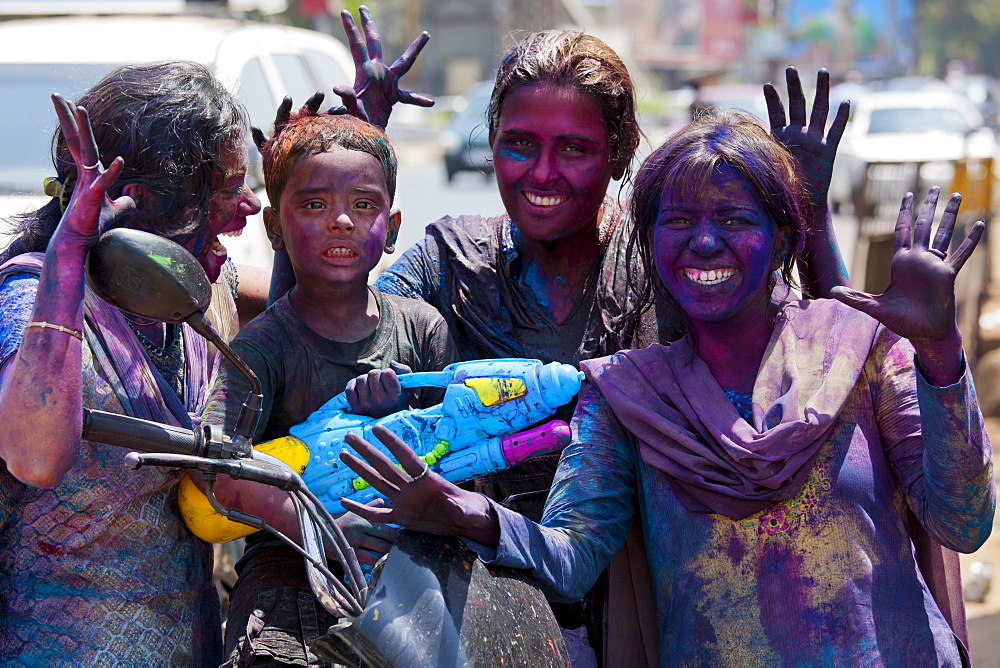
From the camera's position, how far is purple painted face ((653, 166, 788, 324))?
2309mm

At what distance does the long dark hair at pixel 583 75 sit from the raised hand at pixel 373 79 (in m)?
0.33

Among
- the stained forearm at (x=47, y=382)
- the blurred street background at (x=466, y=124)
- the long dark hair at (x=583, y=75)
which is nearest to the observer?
the stained forearm at (x=47, y=382)

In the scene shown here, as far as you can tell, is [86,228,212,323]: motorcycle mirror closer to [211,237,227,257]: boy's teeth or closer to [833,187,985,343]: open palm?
[211,237,227,257]: boy's teeth

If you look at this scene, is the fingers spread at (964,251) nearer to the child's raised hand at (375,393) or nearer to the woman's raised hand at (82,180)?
the child's raised hand at (375,393)

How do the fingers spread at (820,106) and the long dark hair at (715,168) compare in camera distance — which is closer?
the long dark hair at (715,168)

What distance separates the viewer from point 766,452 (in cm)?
216

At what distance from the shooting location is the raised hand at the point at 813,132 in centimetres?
278

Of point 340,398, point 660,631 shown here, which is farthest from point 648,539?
point 340,398

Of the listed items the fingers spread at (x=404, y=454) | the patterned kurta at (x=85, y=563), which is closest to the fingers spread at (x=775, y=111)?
the fingers spread at (x=404, y=454)

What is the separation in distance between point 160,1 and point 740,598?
7046 millimetres

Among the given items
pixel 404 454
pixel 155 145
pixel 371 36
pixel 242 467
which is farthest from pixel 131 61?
pixel 404 454

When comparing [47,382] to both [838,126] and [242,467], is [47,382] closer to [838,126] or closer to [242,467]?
[242,467]

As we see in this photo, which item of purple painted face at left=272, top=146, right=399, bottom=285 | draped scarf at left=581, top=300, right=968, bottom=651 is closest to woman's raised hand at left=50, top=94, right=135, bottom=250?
purple painted face at left=272, top=146, right=399, bottom=285

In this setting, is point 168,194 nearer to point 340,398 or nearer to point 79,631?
point 340,398
